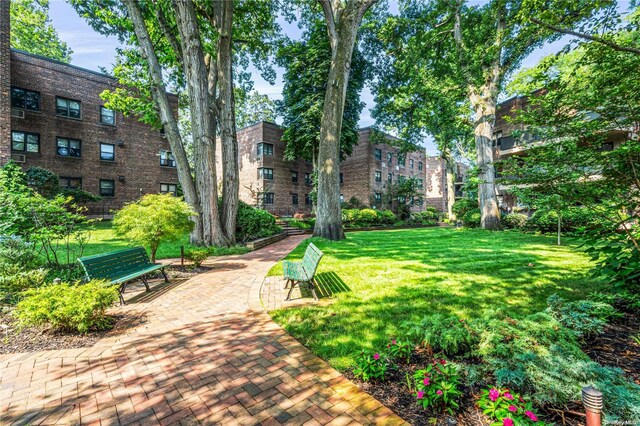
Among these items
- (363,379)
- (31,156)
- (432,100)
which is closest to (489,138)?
(432,100)

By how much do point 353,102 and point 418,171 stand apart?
931 inches

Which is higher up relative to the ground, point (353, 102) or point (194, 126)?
point (353, 102)

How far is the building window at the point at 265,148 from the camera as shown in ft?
96.5

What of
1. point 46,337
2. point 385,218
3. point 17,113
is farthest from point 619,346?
point 17,113

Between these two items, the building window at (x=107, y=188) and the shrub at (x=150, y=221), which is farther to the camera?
the building window at (x=107, y=188)

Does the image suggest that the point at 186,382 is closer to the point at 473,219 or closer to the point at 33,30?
the point at 473,219

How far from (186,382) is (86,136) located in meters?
25.0

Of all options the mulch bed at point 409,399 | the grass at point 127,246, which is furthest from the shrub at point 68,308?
the grass at point 127,246

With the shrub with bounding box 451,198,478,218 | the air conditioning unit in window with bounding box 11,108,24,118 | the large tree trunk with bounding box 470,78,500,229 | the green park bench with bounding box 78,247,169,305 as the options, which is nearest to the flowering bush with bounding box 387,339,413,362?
the green park bench with bounding box 78,247,169,305

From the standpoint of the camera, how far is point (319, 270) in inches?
294

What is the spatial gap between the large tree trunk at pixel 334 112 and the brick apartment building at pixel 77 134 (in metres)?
13.2

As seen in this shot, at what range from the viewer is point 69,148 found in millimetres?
19641

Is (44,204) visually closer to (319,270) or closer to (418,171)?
(319,270)

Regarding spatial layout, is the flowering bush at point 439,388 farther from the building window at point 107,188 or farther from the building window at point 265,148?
the building window at point 265,148
